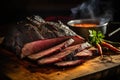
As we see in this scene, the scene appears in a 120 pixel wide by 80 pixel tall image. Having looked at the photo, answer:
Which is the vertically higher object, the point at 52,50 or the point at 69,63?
the point at 52,50

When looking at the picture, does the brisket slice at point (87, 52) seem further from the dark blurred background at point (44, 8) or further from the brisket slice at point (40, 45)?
the dark blurred background at point (44, 8)

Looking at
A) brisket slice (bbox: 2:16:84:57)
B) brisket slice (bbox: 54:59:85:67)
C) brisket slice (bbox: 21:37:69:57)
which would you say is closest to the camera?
brisket slice (bbox: 54:59:85:67)

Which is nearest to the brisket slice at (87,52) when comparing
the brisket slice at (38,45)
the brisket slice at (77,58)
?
the brisket slice at (77,58)

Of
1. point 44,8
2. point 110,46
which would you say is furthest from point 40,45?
point 44,8

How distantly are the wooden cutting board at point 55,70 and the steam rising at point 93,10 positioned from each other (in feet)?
7.94

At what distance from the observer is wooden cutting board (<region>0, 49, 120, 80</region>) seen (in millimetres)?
2898

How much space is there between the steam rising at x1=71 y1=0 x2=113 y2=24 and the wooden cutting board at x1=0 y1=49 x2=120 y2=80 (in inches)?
95.3

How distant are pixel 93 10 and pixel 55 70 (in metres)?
3.38

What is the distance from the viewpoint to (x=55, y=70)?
3.09 metres

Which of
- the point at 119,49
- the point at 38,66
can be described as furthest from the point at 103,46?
the point at 38,66

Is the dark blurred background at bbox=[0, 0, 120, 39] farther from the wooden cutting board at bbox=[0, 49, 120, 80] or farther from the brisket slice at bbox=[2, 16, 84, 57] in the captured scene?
the wooden cutting board at bbox=[0, 49, 120, 80]

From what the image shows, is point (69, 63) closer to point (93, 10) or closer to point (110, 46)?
point (110, 46)

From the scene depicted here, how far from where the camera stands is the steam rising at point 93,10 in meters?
5.72

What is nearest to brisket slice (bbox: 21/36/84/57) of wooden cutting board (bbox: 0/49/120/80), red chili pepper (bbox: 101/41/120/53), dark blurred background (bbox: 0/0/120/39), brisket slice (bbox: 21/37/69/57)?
brisket slice (bbox: 21/37/69/57)
